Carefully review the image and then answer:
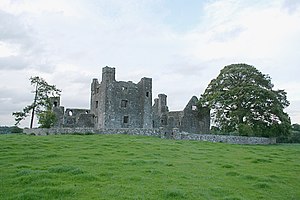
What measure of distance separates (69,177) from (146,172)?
11.5 feet

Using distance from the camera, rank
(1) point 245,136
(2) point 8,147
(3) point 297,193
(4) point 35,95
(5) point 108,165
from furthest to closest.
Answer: (4) point 35,95
(1) point 245,136
(2) point 8,147
(5) point 108,165
(3) point 297,193

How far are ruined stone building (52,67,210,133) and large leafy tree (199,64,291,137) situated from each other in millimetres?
5029

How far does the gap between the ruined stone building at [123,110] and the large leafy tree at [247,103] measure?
5.03 meters

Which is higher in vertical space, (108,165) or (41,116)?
(41,116)

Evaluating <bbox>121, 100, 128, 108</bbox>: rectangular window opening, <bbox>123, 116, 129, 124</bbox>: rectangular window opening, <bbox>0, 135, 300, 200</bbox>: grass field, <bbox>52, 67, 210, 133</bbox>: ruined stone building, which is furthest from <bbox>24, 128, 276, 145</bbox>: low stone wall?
<bbox>0, 135, 300, 200</bbox>: grass field

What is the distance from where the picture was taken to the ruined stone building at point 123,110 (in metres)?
44.4

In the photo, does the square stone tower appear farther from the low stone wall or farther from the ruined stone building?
the low stone wall

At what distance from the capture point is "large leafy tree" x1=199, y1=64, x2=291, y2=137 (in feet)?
145

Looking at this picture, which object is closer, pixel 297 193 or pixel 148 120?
pixel 297 193

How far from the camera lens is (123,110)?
45.4 metres

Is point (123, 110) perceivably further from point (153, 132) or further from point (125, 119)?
point (153, 132)

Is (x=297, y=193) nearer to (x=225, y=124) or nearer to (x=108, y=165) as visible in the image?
(x=108, y=165)

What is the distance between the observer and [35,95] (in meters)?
48.7

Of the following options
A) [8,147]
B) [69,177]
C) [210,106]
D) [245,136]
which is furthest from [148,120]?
[69,177]
